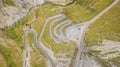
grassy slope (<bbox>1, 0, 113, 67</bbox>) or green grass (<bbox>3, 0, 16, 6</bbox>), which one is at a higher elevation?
green grass (<bbox>3, 0, 16, 6</bbox>)

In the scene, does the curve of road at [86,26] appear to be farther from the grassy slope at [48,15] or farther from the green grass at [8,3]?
the green grass at [8,3]

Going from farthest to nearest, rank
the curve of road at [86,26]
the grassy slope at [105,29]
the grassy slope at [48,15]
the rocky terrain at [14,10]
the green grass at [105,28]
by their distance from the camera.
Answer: the rocky terrain at [14,10] < the green grass at [105,28] < the grassy slope at [48,15] < the grassy slope at [105,29] < the curve of road at [86,26]

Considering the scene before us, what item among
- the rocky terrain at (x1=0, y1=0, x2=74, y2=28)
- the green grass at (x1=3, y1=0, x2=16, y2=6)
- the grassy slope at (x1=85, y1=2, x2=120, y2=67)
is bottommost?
the grassy slope at (x1=85, y1=2, x2=120, y2=67)

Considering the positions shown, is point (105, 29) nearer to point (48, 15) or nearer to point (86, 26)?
point (86, 26)

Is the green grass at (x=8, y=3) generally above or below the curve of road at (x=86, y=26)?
above

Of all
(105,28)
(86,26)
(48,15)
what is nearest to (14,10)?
(48,15)

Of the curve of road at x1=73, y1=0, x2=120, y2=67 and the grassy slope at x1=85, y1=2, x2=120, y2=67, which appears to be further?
the grassy slope at x1=85, y1=2, x2=120, y2=67

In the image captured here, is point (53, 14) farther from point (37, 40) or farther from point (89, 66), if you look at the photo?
point (89, 66)

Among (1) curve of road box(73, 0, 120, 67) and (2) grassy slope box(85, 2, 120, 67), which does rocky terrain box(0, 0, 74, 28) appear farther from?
(2) grassy slope box(85, 2, 120, 67)

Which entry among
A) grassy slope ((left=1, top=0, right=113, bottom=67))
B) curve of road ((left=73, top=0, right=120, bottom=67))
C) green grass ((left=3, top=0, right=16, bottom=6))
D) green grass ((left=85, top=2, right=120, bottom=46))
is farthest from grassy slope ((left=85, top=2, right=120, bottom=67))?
green grass ((left=3, top=0, right=16, bottom=6))

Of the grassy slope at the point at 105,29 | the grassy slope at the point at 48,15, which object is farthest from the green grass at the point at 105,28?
the grassy slope at the point at 48,15

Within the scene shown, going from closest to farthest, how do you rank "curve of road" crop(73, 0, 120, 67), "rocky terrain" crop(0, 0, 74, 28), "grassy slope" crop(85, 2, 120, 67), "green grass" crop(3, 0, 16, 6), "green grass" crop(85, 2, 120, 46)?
"curve of road" crop(73, 0, 120, 67) < "grassy slope" crop(85, 2, 120, 67) < "green grass" crop(85, 2, 120, 46) < "green grass" crop(3, 0, 16, 6) < "rocky terrain" crop(0, 0, 74, 28)
